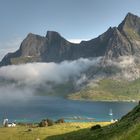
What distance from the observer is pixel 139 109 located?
333ft

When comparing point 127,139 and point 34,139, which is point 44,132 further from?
point 127,139

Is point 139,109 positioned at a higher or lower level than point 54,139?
higher

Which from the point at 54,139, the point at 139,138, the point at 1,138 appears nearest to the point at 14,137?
the point at 1,138

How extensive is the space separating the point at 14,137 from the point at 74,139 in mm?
31806

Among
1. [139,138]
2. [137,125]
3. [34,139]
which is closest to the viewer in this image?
[139,138]

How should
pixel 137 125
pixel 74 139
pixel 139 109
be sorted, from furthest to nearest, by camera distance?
pixel 139 109 → pixel 74 139 → pixel 137 125

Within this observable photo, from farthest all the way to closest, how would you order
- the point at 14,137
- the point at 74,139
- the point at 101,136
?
the point at 14,137 < the point at 74,139 < the point at 101,136

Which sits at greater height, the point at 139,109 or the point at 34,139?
the point at 139,109

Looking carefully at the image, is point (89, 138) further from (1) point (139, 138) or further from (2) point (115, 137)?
Answer: (1) point (139, 138)

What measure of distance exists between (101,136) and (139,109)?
26.6 m

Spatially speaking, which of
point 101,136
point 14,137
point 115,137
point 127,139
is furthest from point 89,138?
point 14,137

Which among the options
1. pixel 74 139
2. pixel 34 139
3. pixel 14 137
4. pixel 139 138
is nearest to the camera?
pixel 139 138

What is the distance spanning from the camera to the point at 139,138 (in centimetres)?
5934

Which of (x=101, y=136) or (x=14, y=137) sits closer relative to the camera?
(x=101, y=136)
